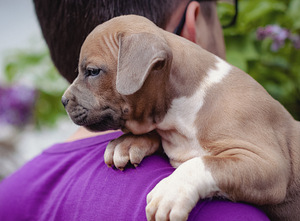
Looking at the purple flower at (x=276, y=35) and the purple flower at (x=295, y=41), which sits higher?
the purple flower at (x=276, y=35)

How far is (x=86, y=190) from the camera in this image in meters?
1.94

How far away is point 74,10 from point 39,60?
2478 millimetres

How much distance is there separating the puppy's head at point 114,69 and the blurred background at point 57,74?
4.52 ft

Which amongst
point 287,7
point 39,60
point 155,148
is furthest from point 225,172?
point 39,60

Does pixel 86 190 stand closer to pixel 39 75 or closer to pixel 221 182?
pixel 221 182

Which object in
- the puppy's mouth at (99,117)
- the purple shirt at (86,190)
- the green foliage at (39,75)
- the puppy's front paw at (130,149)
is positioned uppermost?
the puppy's mouth at (99,117)

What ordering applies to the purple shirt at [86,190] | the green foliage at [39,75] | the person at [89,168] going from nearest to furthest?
the purple shirt at [86,190] < the person at [89,168] < the green foliage at [39,75]

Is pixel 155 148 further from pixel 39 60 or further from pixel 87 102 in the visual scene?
pixel 39 60

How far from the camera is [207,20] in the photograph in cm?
251

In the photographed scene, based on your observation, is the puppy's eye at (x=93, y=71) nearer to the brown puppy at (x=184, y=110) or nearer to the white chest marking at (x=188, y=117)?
the brown puppy at (x=184, y=110)

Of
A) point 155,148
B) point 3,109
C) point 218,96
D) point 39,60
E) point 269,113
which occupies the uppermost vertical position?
point 218,96

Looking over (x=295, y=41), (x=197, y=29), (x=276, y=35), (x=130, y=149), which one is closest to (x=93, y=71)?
(x=130, y=149)

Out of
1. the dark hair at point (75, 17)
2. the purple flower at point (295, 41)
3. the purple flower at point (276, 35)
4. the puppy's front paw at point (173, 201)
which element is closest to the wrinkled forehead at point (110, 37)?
the dark hair at point (75, 17)

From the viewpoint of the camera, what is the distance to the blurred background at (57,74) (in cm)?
353
